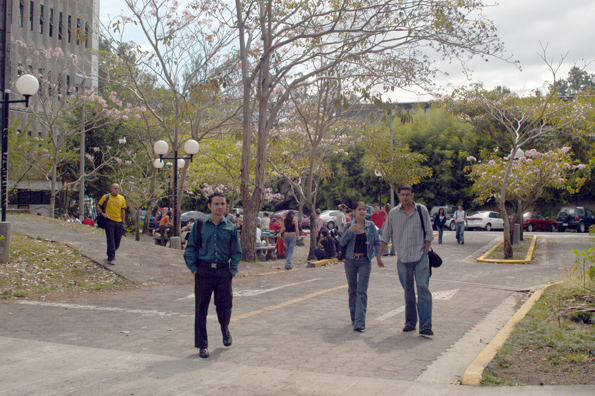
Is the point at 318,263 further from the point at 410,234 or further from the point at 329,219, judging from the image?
the point at 329,219

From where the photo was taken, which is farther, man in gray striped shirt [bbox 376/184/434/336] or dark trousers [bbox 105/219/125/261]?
dark trousers [bbox 105/219/125/261]

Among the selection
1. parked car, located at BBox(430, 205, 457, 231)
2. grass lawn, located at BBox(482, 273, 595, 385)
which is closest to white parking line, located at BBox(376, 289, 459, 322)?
grass lawn, located at BBox(482, 273, 595, 385)

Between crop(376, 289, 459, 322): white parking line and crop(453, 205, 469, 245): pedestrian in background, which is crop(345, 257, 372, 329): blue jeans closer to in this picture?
crop(376, 289, 459, 322): white parking line

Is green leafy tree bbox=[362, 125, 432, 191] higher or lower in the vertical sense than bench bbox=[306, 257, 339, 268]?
higher

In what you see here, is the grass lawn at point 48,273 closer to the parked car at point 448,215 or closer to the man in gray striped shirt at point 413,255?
the man in gray striped shirt at point 413,255

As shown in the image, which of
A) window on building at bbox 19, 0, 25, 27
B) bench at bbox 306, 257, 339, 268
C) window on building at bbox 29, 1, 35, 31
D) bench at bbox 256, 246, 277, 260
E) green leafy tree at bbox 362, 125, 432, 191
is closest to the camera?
bench at bbox 306, 257, 339, 268

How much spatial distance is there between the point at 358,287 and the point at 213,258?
237 cm

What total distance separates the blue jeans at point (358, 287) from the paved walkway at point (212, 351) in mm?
234

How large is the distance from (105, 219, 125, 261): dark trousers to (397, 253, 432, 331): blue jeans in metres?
7.14

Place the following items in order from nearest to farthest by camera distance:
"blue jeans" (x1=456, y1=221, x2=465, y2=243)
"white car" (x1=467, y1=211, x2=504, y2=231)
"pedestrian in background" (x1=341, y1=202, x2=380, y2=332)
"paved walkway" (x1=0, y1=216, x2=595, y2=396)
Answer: "paved walkway" (x1=0, y1=216, x2=595, y2=396)
"pedestrian in background" (x1=341, y1=202, x2=380, y2=332)
"blue jeans" (x1=456, y1=221, x2=465, y2=243)
"white car" (x1=467, y1=211, x2=504, y2=231)

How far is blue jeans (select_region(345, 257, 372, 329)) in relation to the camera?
7.38 m

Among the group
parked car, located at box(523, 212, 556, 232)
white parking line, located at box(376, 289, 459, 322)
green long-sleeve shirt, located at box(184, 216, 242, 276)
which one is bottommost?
white parking line, located at box(376, 289, 459, 322)

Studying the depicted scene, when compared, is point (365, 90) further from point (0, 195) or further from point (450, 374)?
point (450, 374)

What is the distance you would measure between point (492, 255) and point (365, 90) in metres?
8.55
